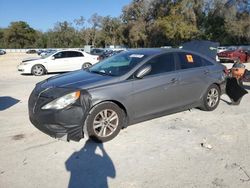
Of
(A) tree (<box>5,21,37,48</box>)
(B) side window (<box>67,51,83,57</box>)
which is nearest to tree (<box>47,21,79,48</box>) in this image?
(A) tree (<box>5,21,37,48</box>)

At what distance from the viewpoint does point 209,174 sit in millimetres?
4184

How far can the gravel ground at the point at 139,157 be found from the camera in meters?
4.02

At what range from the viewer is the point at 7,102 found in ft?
28.6

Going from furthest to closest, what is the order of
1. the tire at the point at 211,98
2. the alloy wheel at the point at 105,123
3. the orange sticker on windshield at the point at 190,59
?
the tire at the point at 211,98 → the orange sticker on windshield at the point at 190,59 → the alloy wheel at the point at 105,123

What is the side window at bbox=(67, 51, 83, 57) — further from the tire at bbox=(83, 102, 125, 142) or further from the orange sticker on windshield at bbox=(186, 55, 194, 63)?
the tire at bbox=(83, 102, 125, 142)

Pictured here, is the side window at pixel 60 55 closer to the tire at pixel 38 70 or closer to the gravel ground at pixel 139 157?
the tire at pixel 38 70

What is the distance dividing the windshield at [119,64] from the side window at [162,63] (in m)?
0.23

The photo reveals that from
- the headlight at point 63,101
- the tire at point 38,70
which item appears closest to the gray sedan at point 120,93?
the headlight at point 63,101

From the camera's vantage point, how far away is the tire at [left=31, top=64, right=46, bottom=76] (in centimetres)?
1656

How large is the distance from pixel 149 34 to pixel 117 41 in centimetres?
1670

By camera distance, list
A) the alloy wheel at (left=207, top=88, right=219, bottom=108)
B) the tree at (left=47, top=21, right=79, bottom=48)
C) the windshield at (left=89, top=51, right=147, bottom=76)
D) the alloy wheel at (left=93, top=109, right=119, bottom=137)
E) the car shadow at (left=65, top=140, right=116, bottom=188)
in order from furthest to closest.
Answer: the tree at (left=47, top=21, right=79, bottom=48), the alloy wheel at (left=207, top=88, right=219, bottom=108), the windshield at (left=89, top=51, right=147, bottom=76), the alloy wheel at (left=93, top=109, right=119, bottom=137), the car shadow at (left=65, top=140, right=116, bottom=188)

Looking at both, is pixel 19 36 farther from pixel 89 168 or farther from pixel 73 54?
pixel 89 168

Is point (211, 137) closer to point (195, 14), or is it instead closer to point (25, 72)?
point (25, 72)

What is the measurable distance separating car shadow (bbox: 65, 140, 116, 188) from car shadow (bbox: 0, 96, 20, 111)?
3841 millimetres
